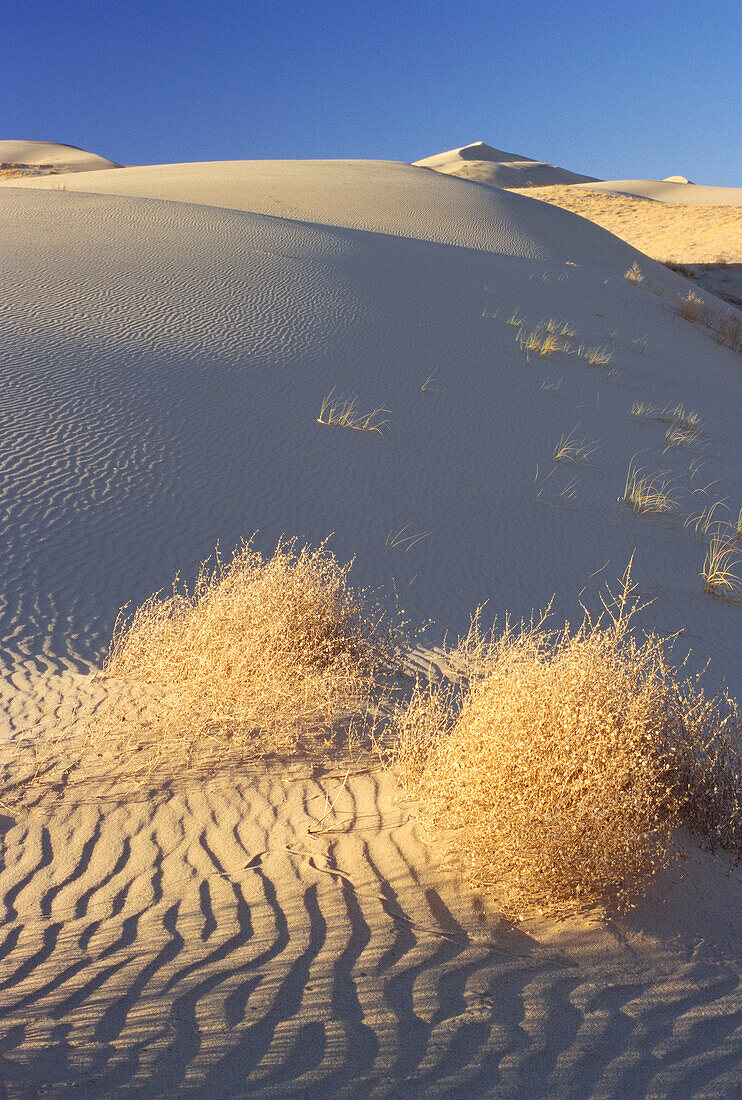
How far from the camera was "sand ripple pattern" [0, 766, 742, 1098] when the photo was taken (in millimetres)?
2133

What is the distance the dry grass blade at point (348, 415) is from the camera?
9.16 metres

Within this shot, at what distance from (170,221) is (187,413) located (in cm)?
1013

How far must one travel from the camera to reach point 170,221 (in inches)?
656

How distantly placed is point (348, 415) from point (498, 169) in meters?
50.9

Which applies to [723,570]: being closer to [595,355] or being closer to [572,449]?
[572,449]

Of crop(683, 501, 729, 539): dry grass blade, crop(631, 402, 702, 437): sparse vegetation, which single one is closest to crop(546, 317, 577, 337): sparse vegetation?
crop(631, 402, 702, 437): sparse vegetation

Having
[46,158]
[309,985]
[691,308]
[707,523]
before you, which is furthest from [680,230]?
[46,158]

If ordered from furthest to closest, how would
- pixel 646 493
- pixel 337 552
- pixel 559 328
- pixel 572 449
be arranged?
pixel 559 328 < pixel 572 449 < pixel 646 493 < pixel 337 552

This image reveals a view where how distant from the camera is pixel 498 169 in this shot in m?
52.6

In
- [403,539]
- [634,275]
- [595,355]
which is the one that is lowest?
[403,539]

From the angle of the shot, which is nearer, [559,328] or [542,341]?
[542,341]

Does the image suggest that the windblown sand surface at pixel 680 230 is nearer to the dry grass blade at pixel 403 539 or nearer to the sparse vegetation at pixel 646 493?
the sparse vegetation at pixel 646 493

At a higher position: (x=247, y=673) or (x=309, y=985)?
(x=247, y=673)

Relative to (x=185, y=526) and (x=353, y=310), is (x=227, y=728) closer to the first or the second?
(x=185, y=526)
